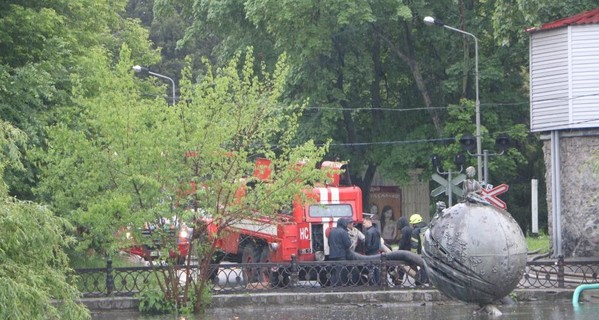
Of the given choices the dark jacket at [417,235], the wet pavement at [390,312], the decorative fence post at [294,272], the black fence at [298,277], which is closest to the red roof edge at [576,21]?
the dark jacket at [417,235]

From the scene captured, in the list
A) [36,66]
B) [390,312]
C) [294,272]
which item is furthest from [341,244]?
[36,66]

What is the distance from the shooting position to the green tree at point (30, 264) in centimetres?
1364

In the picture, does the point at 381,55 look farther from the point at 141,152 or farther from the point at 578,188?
the point at 141,152

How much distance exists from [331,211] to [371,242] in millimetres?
2014

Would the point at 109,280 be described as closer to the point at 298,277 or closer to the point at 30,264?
the point at 298,277

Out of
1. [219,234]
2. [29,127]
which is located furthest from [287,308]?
[29,127]

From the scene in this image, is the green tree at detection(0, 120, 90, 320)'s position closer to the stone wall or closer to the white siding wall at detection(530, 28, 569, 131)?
the stone wall

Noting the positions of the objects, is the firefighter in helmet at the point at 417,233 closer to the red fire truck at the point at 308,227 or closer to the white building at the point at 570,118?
the red fire truck at the point at 308,227

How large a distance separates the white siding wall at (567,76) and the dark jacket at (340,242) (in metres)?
11.1

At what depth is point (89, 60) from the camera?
30047 millimetres

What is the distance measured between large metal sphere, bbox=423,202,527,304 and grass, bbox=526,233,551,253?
21080 mm

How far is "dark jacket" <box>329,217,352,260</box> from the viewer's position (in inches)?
1041

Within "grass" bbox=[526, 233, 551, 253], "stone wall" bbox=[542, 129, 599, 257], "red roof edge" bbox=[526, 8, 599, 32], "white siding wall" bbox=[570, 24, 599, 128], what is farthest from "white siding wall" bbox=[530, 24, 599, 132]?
"grass" bbox=[526, 233, 551, 253]

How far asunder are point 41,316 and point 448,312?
10.8m
